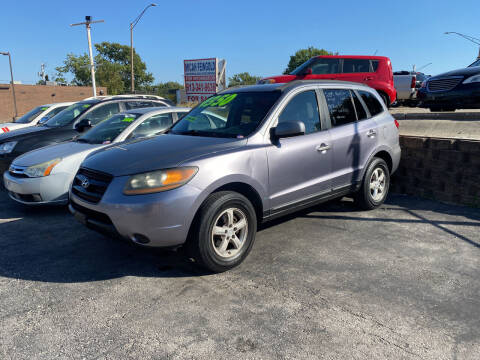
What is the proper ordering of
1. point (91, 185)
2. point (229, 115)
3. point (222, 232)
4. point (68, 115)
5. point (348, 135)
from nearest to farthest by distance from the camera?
point (222, 232) → point (91, 185) → point (229, 115) → point (348, 135) → point (68, 115)

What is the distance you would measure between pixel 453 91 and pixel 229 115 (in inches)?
261

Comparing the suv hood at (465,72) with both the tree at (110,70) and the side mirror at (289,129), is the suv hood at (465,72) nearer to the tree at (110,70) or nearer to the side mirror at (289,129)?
the side mirror at (289,129)

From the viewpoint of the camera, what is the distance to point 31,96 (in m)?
52.8

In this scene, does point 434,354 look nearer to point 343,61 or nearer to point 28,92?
point 343,61

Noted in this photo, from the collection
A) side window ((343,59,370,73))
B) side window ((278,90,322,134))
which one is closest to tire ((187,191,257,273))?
side window ((278,90,322,134))

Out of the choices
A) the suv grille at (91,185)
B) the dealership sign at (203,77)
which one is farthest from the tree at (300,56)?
the suv grille at (91,185)

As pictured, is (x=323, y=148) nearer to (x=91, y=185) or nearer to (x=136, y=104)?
(x=91, y=185)

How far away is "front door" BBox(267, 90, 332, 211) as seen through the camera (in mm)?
4023

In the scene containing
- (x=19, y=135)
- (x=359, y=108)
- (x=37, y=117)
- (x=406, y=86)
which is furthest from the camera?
(x=406, y=86)

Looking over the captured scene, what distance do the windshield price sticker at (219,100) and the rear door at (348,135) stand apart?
1198 mm

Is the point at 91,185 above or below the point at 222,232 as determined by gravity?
above

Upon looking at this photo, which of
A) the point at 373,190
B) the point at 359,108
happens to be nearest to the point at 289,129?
the point at 359,108

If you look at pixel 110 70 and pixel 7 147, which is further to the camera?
pixel 110 70

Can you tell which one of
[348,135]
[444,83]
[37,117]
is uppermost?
[444,83]
